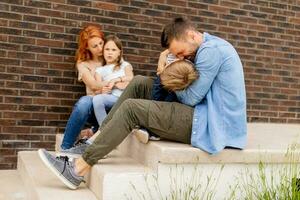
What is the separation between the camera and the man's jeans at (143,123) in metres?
2.80

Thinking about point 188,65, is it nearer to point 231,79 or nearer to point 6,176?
point 231,79

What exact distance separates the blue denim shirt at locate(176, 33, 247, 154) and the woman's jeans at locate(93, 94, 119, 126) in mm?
1077

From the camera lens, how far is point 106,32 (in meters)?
4.62

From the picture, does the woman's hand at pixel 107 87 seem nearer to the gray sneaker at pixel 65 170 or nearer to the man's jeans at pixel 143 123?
the man's jeans at pixel 143 123

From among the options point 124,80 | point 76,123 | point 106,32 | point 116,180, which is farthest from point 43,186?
point 106,32

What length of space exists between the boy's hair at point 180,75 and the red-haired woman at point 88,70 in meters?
1.20

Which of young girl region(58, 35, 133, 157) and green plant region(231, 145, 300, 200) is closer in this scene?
green plant region(231, 145, 300, 200)

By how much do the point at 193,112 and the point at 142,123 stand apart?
1.19ft

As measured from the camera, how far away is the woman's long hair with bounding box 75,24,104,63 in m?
4.29

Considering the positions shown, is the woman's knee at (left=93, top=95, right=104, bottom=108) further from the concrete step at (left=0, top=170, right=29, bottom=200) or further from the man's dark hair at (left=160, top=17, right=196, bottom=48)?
the man's dark hair at (left=160, top=17, right=196, bottom=48)

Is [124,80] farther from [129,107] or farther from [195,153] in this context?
[195,153]

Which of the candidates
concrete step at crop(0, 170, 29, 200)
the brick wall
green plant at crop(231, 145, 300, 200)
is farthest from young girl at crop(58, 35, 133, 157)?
green plant at crop(231, 145, 300, 200)

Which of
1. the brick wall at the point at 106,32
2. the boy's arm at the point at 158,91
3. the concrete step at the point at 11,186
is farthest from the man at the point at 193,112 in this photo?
the brick wall at the point at 106,32

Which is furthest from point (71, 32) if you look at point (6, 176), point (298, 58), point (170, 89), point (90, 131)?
point (298, 58)
